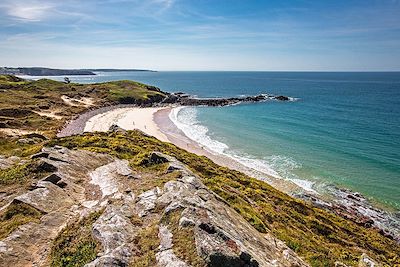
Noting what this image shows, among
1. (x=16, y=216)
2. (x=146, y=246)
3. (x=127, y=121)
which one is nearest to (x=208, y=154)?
(x=127, y=121)

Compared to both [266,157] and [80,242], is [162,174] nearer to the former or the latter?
[80,242]

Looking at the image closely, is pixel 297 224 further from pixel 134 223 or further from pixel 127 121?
pixel 127 121

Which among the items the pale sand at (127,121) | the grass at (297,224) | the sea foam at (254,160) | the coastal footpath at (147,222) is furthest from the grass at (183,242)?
the pale sand at (127,121)

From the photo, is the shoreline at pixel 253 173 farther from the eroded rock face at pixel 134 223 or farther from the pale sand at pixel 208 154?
the eroded rock face at pixel 134 223

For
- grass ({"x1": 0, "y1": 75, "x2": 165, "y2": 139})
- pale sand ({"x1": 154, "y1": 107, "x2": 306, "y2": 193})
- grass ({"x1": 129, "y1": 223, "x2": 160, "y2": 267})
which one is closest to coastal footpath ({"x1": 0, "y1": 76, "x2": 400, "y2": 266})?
grass ({"x1": 129, "y1": 223, "x2": 160, "y2": 267})

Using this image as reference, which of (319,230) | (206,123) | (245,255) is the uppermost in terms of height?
(245,255)

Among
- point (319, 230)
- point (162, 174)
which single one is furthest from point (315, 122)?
point (162, 174)

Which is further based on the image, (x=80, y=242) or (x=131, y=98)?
(x=131, y=98)
